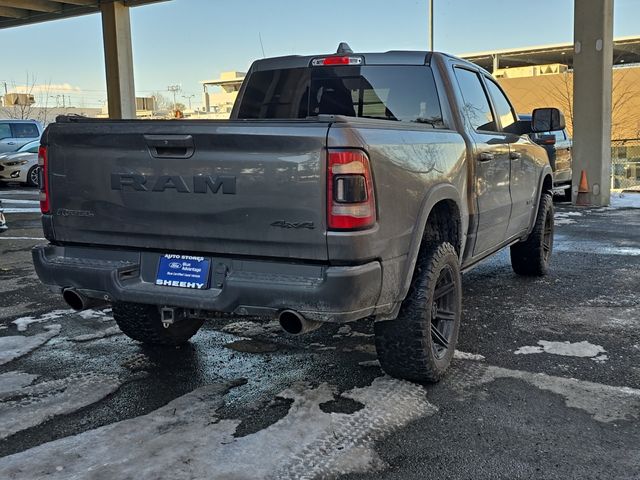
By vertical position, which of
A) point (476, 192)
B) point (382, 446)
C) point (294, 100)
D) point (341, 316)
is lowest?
point (382, 446)

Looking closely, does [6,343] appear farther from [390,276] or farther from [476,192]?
[476,192]

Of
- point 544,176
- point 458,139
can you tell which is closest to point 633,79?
point 544,176

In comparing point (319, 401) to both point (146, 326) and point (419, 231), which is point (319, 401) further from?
point (146, 326)

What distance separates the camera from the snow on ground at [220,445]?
290 centimetres

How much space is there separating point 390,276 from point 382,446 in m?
0.81

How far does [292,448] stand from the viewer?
3090 mm

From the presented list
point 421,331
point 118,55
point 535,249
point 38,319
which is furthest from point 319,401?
point 118,55

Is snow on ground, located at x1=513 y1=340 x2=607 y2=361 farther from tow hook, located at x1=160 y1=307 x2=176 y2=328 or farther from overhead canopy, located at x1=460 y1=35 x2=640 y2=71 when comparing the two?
overhead canopy, located at x1=460 y1=35 x2=640 y2=71

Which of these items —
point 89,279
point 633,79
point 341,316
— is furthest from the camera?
point 633,79

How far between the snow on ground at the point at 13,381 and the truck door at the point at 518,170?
12.2 ft

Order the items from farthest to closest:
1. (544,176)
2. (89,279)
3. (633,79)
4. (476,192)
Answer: (633,79)
(544,176)
(476,192)
(89,279)

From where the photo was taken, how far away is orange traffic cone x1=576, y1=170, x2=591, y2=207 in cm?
1338

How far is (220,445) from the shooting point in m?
3.13

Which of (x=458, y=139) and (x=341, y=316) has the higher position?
(x=458, y=139)
